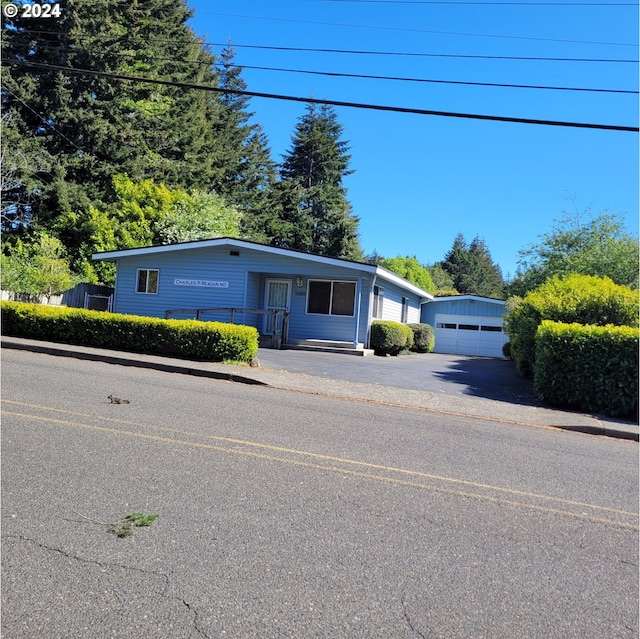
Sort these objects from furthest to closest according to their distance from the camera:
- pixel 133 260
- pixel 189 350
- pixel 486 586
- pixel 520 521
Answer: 1. pixel 133 260
2. pixel 189 350
3. pixel 520 521
4. pixel 486 586

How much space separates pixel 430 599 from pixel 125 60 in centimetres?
3786

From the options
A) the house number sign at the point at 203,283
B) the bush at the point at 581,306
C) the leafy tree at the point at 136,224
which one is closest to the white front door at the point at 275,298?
the house number sign at the point at 203,283

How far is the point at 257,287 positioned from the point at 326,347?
3.96 metres

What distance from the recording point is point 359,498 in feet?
14.8

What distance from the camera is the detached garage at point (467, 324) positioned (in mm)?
30141

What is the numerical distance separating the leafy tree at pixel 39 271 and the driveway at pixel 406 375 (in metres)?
13.2

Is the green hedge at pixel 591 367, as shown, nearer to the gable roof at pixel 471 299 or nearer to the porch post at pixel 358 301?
the porch post at pixel 358 301

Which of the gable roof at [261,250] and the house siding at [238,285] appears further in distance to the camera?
the house siding at [238,285]

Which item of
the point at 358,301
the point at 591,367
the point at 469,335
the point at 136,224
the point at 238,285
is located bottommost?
the point at 591,367

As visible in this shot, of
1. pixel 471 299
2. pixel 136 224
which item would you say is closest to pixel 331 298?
pixel 471 299

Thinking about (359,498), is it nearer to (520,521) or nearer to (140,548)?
(520,521)

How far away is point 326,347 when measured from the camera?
19.8 m

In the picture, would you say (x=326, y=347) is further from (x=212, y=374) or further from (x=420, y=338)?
(x=212, y=374)

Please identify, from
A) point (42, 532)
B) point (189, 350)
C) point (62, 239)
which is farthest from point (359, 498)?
point (62, 239)
